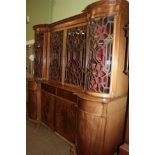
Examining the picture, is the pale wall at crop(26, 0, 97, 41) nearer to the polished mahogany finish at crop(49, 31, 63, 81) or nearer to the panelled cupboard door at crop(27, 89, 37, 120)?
the polished mahogany finish at crop(49, 31, 63, 81)

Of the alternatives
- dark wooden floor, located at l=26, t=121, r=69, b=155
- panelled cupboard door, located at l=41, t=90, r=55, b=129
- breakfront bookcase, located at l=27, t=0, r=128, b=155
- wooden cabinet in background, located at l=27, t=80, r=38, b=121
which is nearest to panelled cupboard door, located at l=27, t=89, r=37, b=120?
wooden cabinet in background, located at l=27, t=80, r=38, b=121

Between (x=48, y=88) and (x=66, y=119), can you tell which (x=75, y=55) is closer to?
(x=48, y=88)

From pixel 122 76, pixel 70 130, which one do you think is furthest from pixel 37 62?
pixel 122 76

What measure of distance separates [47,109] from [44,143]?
648mm

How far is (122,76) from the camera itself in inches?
81.6

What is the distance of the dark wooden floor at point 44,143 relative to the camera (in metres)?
2.48

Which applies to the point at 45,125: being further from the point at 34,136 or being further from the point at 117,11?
the point at 117,11

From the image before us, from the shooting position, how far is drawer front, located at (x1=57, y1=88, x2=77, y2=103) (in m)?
2.42

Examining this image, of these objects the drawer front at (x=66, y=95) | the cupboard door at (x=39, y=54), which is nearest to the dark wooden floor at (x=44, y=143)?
the drawer front at (x=66, y=95)

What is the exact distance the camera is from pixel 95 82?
2037 millimetres

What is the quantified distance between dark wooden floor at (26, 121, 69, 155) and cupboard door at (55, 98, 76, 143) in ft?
0.55

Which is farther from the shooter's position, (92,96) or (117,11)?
(92,96)

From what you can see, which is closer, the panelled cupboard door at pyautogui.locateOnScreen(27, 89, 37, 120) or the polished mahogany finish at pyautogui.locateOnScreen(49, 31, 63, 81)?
the polished mahogany finish at pyautogui.locateOnScreen(49, 31, 63, 81)
